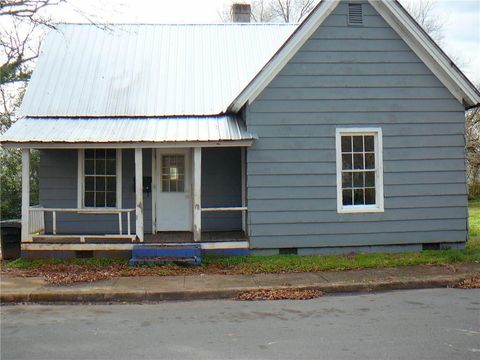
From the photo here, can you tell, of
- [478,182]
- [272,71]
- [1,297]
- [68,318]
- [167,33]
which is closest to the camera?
[68,318]

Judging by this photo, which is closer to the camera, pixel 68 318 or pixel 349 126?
pixel 68 318

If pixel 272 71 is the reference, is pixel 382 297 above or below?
below

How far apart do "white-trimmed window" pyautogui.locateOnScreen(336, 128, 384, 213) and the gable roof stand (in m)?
1.95

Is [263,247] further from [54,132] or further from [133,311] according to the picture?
[54,132]

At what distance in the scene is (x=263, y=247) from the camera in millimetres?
10812

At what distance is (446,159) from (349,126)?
2357mm

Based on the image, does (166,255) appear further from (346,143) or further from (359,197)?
(346,143)

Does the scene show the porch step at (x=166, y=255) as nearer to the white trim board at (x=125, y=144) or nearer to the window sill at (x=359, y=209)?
the white trim board at (x=125, y=144)

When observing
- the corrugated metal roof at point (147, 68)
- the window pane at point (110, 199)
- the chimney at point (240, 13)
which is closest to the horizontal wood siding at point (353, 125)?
the corrugated metal roof at point (147, 68)

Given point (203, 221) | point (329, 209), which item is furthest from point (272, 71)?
point (203, 221)

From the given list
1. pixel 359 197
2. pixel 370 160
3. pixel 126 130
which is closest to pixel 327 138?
pixel 370 160

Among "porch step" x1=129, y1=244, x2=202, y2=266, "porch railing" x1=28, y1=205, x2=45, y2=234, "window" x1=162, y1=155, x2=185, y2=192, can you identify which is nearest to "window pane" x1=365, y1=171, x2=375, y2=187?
"porch step" x1=129, y1=244, x2=202, y2=266

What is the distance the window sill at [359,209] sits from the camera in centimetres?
1092

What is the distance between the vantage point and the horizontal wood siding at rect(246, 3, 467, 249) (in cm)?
1084
